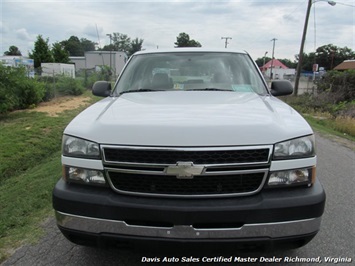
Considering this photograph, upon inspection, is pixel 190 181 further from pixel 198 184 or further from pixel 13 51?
pixel 13 51

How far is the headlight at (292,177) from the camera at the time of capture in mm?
2477

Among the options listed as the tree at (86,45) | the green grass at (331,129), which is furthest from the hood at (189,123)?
the tree at (86,45)

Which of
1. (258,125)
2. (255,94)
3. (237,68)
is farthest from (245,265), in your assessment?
(237,68)

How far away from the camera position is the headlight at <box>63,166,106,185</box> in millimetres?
2543

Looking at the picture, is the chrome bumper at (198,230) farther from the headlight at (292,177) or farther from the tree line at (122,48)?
the tree line at (122,48)

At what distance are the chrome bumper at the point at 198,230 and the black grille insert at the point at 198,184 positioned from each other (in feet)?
0.81

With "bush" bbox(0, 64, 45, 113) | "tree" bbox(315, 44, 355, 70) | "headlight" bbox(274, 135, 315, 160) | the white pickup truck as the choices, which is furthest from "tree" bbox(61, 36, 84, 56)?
"headlight" bbox(274, 135, 315, 160)

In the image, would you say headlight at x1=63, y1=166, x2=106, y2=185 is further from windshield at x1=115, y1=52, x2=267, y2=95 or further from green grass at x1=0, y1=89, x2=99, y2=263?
windshield at x1=115, y1=52, x2=267, y2=95

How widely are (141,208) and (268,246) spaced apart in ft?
3.03

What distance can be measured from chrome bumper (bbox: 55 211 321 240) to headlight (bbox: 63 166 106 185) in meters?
0.26

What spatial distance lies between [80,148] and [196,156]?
87cm

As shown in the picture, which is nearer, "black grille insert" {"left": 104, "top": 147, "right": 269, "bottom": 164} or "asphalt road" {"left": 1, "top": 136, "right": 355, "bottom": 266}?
"black grille insert" {"left": 104, "top": 147, "right": 269, "bottom": 164}

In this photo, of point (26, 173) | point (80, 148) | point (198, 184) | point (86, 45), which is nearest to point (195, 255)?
point (198, 184)

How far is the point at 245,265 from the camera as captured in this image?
2955mm
